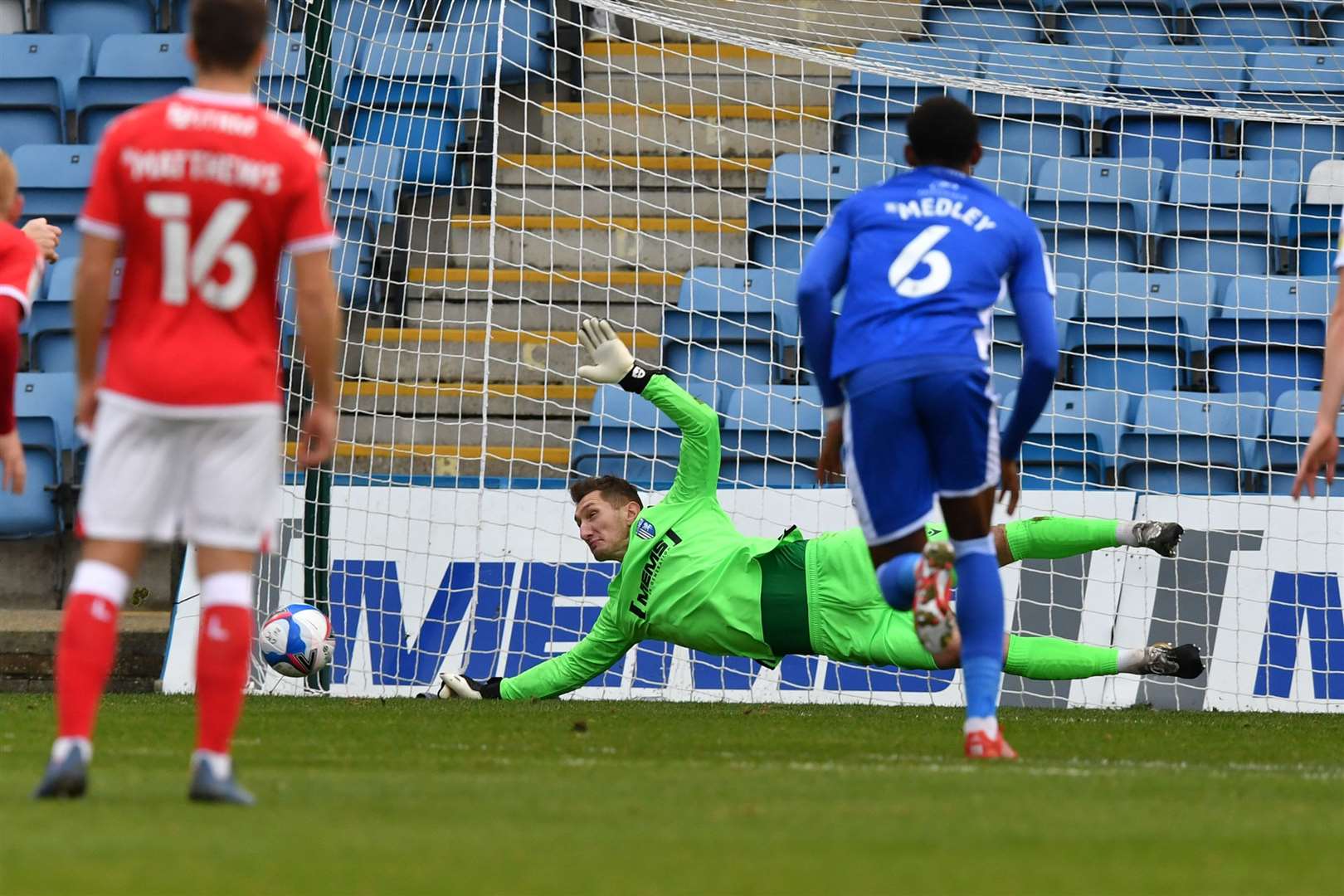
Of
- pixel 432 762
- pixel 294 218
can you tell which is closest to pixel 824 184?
pixel 432 762

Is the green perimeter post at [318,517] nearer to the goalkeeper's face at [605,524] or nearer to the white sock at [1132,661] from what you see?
the goalkeeper's face at [605,524]

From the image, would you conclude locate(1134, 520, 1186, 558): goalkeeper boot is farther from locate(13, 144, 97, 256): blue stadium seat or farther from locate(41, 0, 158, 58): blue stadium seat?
locate(41, 0, 158, 58): blue stadium seat

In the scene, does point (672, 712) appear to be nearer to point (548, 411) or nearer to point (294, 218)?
point (548, 411)

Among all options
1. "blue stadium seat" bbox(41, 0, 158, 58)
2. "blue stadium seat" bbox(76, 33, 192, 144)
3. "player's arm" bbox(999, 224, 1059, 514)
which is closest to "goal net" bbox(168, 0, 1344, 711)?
"blue stadium seat" bbox(76, 33, 192, 144)

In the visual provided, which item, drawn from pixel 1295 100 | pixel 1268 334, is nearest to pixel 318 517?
pixel 1268 334

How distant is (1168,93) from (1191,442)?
266 centimetres

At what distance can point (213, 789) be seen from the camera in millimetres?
4062

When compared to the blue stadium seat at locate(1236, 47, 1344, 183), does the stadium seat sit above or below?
below

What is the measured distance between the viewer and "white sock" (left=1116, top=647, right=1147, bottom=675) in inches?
312

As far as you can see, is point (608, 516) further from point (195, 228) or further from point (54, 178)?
point (54, 178)

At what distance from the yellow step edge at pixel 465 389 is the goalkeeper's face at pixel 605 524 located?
1917 millimetres

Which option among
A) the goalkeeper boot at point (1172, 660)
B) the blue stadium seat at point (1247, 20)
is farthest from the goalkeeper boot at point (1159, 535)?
the blue stadium seat at point (1247, 20)

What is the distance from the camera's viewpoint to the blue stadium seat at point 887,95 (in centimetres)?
1120

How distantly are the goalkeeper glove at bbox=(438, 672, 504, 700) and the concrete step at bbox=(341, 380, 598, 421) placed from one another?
200 centimetres
